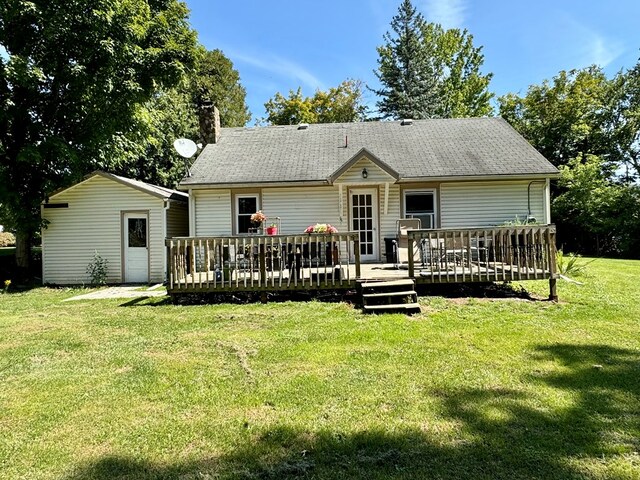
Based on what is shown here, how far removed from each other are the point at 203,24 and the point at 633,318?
1776 centimetres

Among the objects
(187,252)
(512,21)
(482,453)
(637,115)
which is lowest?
(482,453)

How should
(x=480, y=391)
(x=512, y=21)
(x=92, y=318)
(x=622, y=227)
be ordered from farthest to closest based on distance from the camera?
1. (x=622, y=227)
2. (x=512, y=21)
3. (x=92, y=318)
4. (x=480, y=391)

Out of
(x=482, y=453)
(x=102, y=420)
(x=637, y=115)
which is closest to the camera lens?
(x=482, y=453)

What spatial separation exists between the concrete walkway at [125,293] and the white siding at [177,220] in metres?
1.95

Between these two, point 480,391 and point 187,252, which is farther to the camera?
point 187,252

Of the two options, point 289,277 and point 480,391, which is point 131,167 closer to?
point 289,277

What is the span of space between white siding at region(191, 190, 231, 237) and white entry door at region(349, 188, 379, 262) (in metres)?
3.71

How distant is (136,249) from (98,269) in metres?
1.21

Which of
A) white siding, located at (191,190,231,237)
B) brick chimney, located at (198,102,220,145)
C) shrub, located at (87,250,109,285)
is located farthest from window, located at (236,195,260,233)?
shrub, located at (87,250,109,285)

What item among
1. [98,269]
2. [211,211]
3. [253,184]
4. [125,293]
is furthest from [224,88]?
[125,293]

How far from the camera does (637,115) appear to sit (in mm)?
22422

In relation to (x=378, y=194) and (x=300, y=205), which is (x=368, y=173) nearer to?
(x=378, y=194)

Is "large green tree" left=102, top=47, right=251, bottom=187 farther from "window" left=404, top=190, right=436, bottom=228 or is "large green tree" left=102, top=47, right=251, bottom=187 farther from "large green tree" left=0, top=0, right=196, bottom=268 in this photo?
"window" left=404, top=190, right=436, bottom=228

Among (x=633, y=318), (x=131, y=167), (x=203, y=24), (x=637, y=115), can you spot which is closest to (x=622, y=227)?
(x=637, y=115)
